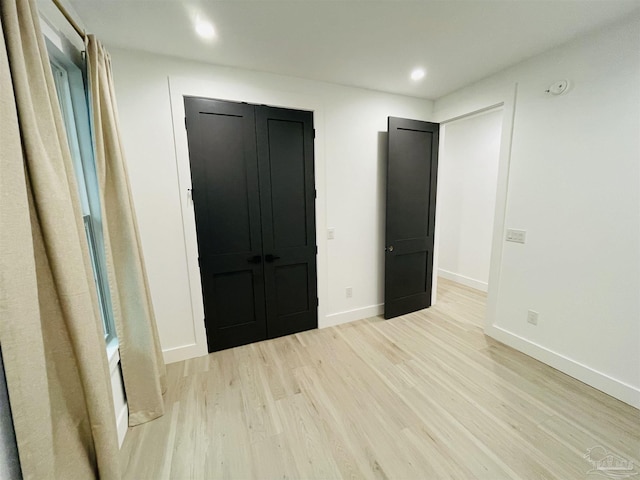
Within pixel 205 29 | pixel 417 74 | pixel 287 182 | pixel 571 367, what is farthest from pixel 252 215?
pixel 571 367

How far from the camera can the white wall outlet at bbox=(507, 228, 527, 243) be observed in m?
2.14

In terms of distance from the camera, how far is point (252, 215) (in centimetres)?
221

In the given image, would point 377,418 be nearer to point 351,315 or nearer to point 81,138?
point 351,315

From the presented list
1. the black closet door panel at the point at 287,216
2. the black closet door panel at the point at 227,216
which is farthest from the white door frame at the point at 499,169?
the black closet door panel at the point at 227,216

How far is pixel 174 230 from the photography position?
6.57 feet

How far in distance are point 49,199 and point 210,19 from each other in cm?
141

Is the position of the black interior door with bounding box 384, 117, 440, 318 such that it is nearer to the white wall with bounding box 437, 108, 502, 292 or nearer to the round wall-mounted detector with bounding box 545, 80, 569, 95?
the white wall with bounding box 437, 108, 502, 292

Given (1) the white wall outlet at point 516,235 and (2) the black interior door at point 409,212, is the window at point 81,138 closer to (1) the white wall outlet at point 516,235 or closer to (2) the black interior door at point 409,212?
(2) the black interior door at point 409,212

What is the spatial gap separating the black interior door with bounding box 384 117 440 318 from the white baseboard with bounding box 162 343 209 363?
194cm

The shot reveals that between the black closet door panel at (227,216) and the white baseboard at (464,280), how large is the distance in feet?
10.6

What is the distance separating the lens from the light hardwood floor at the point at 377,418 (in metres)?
1.29

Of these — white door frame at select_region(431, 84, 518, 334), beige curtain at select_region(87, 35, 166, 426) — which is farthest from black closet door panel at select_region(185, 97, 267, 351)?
white door frame at select_region(431, 84, 518, 334)

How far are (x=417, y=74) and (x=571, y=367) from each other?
2.74 m

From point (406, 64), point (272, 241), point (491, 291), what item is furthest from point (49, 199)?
point (491, 291)
